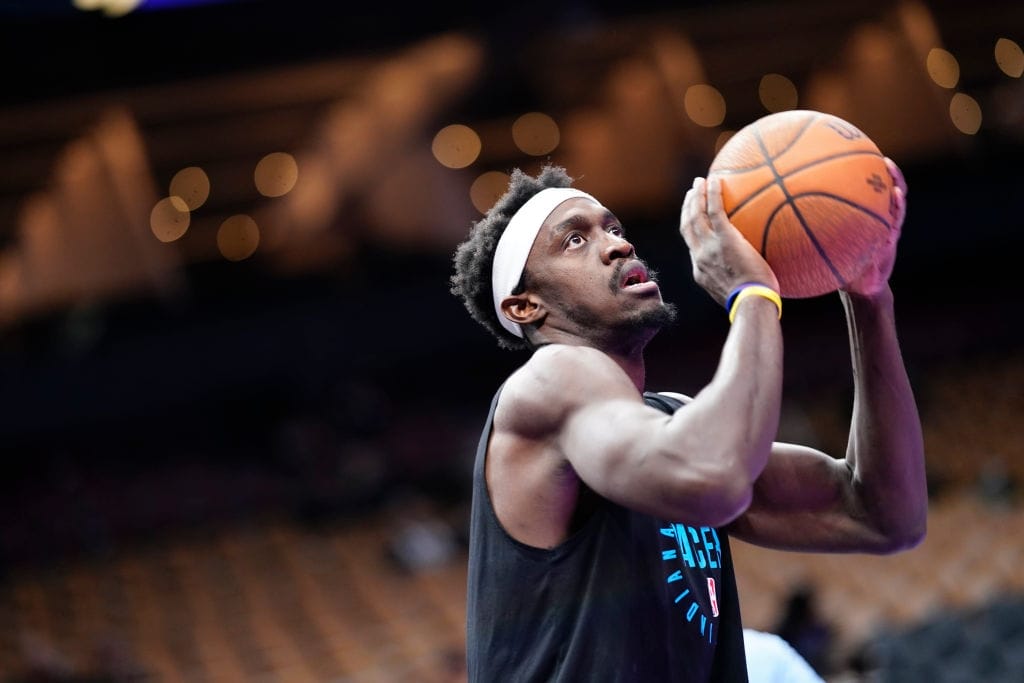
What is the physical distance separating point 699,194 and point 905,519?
0.83 meters

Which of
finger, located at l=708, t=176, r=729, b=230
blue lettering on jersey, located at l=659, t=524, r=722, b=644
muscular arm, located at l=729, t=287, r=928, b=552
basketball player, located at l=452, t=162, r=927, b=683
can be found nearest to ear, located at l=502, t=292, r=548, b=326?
basketball player, located at l=452, t=162, r=927, b=683

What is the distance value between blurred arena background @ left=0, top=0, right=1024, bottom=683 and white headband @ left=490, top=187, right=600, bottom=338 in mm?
5473

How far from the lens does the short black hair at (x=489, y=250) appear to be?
2742 mm

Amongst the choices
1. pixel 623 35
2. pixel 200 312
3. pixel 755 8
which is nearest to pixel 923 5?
pixel 755 8

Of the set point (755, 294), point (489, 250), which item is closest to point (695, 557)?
point (755, 294)

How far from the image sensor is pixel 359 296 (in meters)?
Answer: 12.0

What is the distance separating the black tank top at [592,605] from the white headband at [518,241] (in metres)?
0.28

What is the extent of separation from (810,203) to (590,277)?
0.46 m

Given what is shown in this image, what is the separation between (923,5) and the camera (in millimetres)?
14688

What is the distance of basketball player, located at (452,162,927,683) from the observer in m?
2.10

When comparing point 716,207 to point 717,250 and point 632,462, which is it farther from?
point 632,462

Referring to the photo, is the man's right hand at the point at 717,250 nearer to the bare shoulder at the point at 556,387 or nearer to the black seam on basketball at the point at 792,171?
the black seam on basketball at the point at 792,171

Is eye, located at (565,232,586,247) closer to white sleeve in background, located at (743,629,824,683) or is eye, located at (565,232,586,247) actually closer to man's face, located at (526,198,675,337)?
man's face, located at (526,198,675,337)

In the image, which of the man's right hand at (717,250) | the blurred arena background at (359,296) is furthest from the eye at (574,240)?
the blurred arena background at (359,296)
